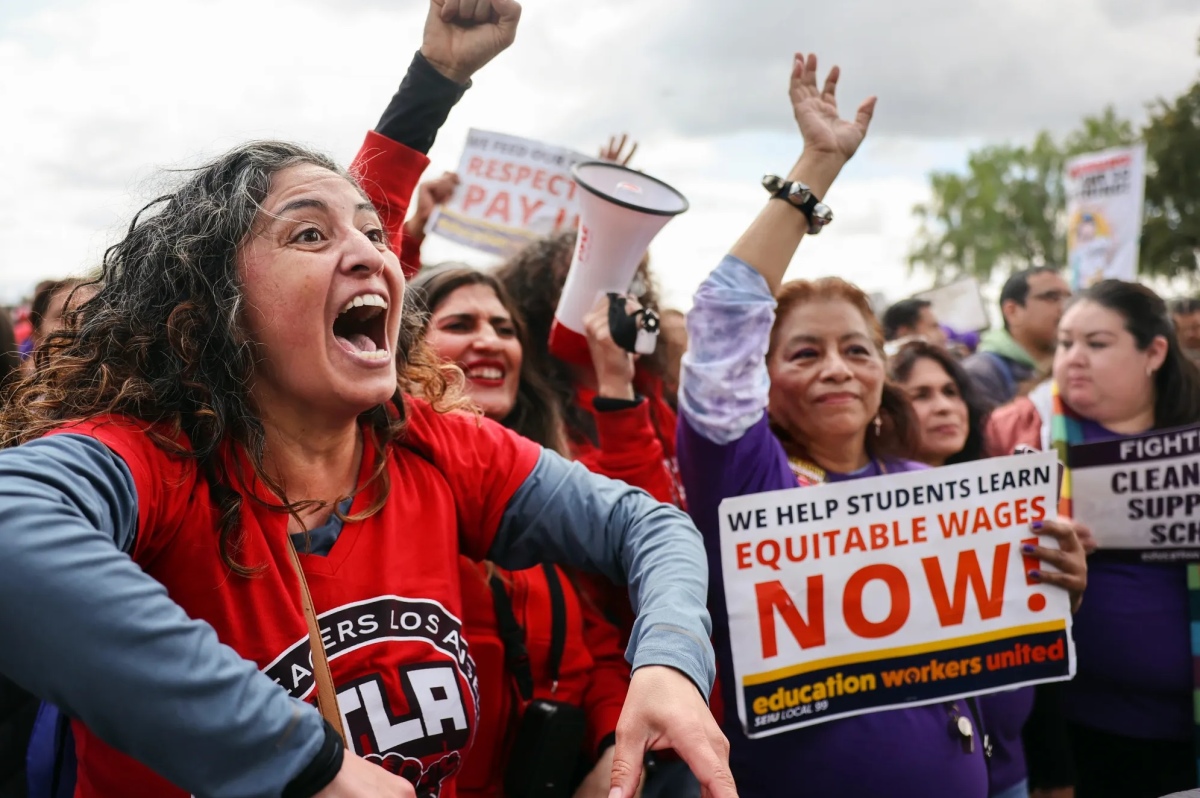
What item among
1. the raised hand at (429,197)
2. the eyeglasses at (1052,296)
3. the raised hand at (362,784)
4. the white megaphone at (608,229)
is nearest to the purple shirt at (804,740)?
the white megaphone at (608,229)

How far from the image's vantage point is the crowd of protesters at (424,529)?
1.13m

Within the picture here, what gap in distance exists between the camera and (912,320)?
24.1 feet

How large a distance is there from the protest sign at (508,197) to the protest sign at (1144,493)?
2.28 metres

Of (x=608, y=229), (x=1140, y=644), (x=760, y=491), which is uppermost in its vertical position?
(x=608, y=229)

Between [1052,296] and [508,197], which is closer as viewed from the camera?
[508,197]

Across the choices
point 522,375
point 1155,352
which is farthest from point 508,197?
point 1155,352

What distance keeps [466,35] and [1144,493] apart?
2.33 meters

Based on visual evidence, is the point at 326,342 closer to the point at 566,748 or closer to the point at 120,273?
the point at 120,273

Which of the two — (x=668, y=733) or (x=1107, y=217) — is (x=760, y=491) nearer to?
(x=668, y=733)

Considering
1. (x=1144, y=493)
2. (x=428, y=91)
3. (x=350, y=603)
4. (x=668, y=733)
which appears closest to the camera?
(x=668, y=733)

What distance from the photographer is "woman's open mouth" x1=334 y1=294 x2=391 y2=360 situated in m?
1.68

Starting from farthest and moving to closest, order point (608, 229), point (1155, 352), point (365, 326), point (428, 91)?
point (1155, 352) → point (608, 229) → point (428, 91) → point (365, 326)

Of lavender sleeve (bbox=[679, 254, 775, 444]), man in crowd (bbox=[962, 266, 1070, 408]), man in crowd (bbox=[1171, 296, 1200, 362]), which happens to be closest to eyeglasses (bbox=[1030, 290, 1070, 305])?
man in crowd (bbox=[962, 266, 1070, 408])

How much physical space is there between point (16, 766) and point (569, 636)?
143cm
